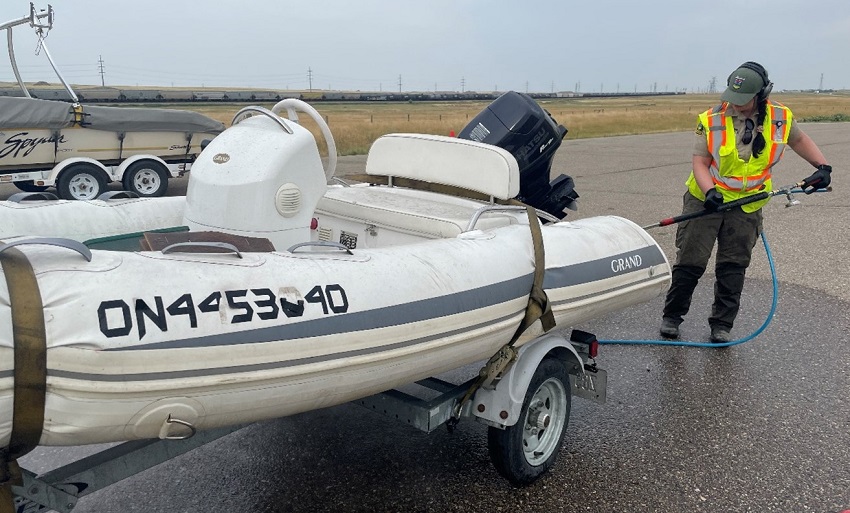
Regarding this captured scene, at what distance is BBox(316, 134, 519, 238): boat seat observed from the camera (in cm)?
370

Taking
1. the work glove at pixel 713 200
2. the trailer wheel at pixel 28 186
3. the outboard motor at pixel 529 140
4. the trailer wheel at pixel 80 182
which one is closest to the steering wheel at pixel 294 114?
the outboard motor at pixel 529 140

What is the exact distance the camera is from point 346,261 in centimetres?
260

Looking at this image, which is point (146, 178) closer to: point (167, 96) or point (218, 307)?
point (218, 307)

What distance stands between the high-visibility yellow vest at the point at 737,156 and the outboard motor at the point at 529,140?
1038 mm

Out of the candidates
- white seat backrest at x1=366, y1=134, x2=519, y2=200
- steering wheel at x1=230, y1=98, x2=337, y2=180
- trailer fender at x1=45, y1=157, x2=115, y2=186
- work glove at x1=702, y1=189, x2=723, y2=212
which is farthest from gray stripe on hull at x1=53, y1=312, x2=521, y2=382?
trailer fender at x1=45, y1=157, x2=115, y2=186

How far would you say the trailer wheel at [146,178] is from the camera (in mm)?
11469

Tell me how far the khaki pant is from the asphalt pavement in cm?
29

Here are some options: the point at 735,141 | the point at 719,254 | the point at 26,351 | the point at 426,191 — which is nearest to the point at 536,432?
the point at 426,191

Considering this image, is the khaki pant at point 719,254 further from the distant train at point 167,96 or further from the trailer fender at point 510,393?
the distant train at point 167,96

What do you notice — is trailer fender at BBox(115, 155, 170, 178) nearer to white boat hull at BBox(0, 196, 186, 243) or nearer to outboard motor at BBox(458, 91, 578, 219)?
white boat hull at BBox(0, 196, 186, 243)

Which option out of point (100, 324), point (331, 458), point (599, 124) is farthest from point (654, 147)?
point (100, 324)

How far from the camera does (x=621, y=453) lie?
12.0ft

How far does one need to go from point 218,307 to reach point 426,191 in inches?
93.5

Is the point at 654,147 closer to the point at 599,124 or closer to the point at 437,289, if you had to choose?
the point at 599,124
